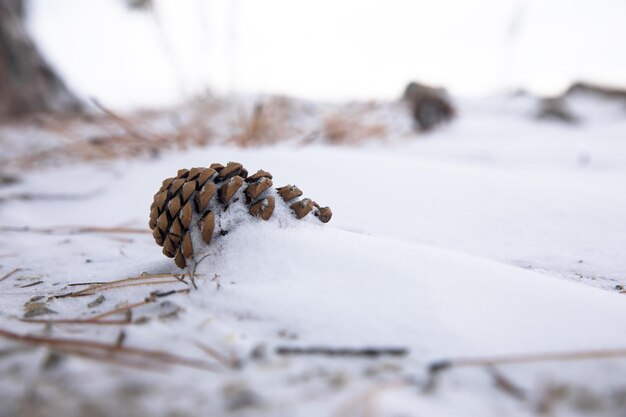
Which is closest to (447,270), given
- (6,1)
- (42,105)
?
(42,105)

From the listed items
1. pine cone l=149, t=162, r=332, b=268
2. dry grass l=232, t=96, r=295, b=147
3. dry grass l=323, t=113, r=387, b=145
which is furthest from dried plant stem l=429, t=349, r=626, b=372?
dry grass l=323, t=113, r=387, b=145

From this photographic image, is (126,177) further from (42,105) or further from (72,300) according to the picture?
(42,105)

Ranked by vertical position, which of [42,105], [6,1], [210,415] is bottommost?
[210,415]

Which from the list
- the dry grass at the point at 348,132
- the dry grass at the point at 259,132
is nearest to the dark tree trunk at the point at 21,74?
the dry grass at the point at 259,132

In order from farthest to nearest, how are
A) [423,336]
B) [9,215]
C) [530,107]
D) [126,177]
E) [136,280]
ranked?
[530,107] → [126,177] → [9,215] → [136,280] → [423,336]

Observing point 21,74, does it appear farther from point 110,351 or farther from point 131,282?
point 110,351

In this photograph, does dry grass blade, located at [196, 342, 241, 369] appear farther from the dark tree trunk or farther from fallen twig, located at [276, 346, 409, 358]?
the dark tree trunk
